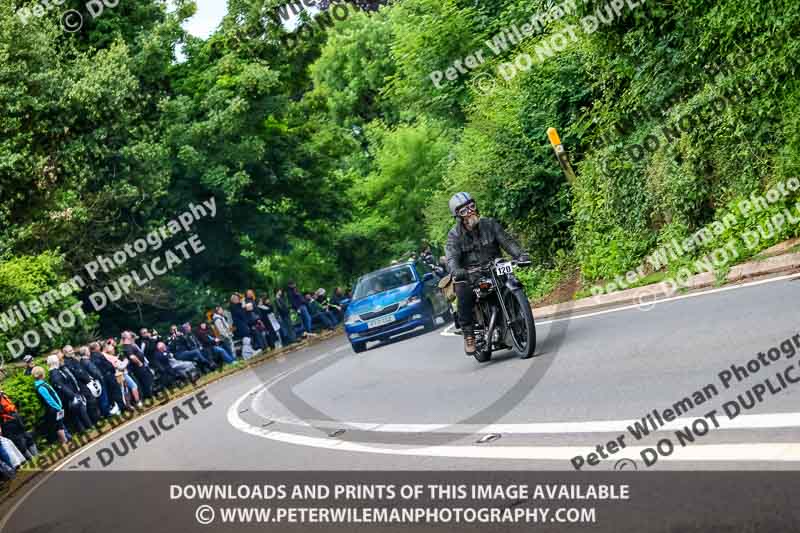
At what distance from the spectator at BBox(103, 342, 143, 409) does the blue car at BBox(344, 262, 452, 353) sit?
184 inches

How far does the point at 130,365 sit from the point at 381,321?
557 centimetres

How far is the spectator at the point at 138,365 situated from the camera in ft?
76.4

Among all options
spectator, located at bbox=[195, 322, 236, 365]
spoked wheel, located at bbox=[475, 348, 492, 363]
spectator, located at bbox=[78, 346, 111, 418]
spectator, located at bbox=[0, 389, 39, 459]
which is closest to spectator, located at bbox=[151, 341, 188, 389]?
spectator, located at bbox=[195, 322, 236, 365]

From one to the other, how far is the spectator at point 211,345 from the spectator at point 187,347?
0.28 meters

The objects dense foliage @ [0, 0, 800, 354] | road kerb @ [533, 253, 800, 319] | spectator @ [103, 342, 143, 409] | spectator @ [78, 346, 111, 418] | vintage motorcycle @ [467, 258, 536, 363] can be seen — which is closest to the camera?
vintage motorcycle @ [467, 258, 536, 363]

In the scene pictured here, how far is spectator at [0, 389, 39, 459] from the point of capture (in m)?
16.3

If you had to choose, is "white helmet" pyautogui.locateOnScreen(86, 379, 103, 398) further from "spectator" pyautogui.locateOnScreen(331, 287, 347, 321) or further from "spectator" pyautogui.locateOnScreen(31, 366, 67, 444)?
"spectator" pyautogui.locateOnScreen(331, 287, 347, 321)

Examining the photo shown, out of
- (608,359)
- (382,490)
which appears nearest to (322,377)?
(608,359)

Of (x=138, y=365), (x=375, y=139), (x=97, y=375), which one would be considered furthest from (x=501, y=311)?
(x=375, y=139)

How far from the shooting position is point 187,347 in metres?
26.8

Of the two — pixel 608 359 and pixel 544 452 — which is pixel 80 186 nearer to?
pixel 608 359

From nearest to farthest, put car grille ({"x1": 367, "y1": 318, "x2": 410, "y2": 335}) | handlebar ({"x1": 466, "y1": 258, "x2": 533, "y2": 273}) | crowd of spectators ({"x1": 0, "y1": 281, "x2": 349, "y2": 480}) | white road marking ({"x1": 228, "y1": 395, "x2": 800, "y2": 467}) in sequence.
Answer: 1. white road marking ({"x1": 228, "y1": 395, "x2": 800, "y2": 467})
2. handlebar ({"x1": 466, "y1": 258, "x2": 533, "y2": 273})
3. crowd of spectators ({"x1": 0, "y1": 281, "x2": 349, "y2": 480})
4. car grille ({"x1": 367, "y1": 318, "x2": 410, "y2": 335})

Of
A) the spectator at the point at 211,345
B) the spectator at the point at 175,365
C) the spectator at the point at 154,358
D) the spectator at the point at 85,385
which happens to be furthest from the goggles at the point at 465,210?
the spectator at the point at 211,345

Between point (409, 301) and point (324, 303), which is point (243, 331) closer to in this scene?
point (409, 301)
